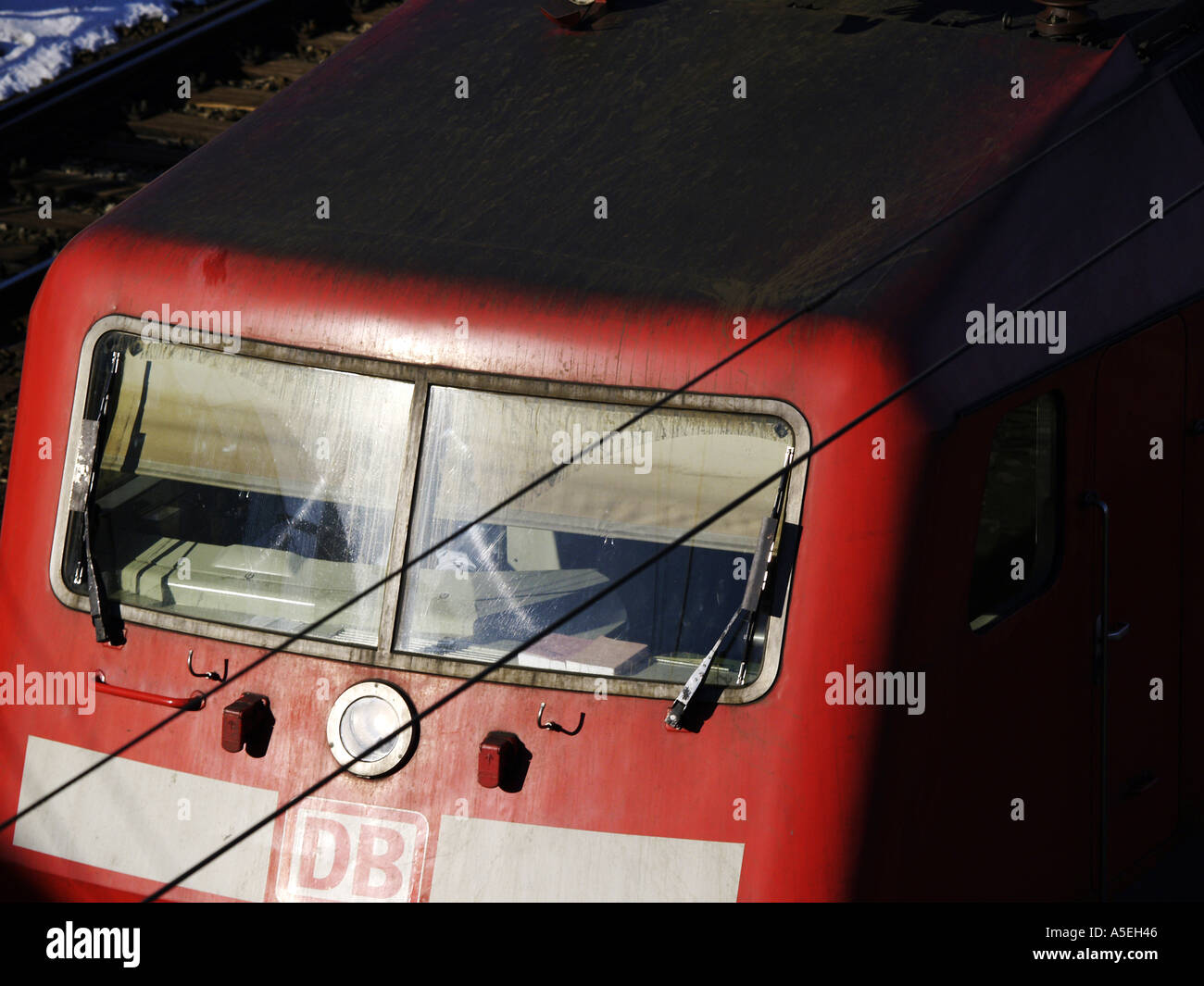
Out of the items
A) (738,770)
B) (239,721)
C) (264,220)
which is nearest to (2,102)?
(264,220)

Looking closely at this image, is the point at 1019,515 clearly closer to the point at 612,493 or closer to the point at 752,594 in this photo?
the point at 752,594

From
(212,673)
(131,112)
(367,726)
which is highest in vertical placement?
(131,112)

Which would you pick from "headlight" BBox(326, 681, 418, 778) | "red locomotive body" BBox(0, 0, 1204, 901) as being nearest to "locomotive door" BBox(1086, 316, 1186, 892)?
"red locomotive body" BBox(0, 0, 1204, 901)

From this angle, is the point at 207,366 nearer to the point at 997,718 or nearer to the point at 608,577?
the point at 608,577

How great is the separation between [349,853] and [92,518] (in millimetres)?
1118

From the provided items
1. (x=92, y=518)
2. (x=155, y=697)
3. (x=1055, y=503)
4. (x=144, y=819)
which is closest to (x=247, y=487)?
(x=92, y=518)

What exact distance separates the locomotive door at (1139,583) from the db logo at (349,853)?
6.40ft

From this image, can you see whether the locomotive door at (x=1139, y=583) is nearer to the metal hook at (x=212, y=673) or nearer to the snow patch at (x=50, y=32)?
the metal hook at (x=212, y=673)

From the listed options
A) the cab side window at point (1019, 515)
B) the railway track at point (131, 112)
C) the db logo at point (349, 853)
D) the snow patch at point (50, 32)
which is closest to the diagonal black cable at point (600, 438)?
the db logo at point (349, 853)

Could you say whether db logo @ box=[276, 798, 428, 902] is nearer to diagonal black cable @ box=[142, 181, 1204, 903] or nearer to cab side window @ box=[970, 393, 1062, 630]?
diagonal black cable @ box=[142, 181, 1204, 903]

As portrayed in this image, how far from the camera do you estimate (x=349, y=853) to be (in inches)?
156

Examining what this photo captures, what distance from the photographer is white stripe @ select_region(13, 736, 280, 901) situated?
4.04m

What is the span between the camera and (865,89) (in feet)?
15.0

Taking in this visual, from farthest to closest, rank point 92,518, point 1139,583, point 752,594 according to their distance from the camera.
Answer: point 1139,583, point 92,518, point 752,594
